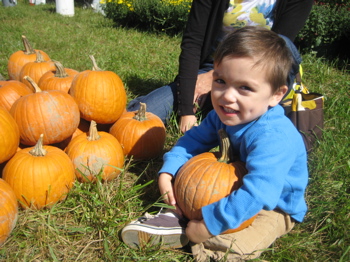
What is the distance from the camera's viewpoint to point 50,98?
2297 millimetres

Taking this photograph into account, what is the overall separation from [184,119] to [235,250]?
148 centimetres

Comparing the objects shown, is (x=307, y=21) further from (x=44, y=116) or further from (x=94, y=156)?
(x=44, y=116)

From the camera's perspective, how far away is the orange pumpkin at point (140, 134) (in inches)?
104

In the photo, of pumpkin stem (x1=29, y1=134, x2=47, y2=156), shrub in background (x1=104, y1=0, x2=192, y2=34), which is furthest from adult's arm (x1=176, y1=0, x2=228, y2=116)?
shrub in background (x1=104, y1=0, x2=192, y2=34)

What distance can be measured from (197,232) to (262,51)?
3.26ft

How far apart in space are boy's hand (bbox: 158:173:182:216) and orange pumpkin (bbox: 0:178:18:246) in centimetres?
88

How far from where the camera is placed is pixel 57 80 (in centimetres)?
270

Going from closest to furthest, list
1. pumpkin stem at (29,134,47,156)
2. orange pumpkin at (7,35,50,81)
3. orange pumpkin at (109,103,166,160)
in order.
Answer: pumpkin stem at (29,134,47,156) < orange pumpkin at (109,103,166,160) < orange pumpkin at (7,35,50,81)

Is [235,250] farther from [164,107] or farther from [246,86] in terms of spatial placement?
[164,107]

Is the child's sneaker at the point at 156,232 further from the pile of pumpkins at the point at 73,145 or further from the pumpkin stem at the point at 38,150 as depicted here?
the pumpkin stem at the point at 38,150

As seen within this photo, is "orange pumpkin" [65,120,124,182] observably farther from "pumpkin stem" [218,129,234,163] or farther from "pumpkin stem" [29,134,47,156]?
"pumpkin stem" [218,129,234,163]

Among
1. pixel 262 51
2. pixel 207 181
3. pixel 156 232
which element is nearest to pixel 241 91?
pixel 262 51

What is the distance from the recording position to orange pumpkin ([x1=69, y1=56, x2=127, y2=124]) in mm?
2529

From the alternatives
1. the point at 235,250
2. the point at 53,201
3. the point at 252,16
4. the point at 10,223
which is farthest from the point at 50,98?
the point at 252,16
